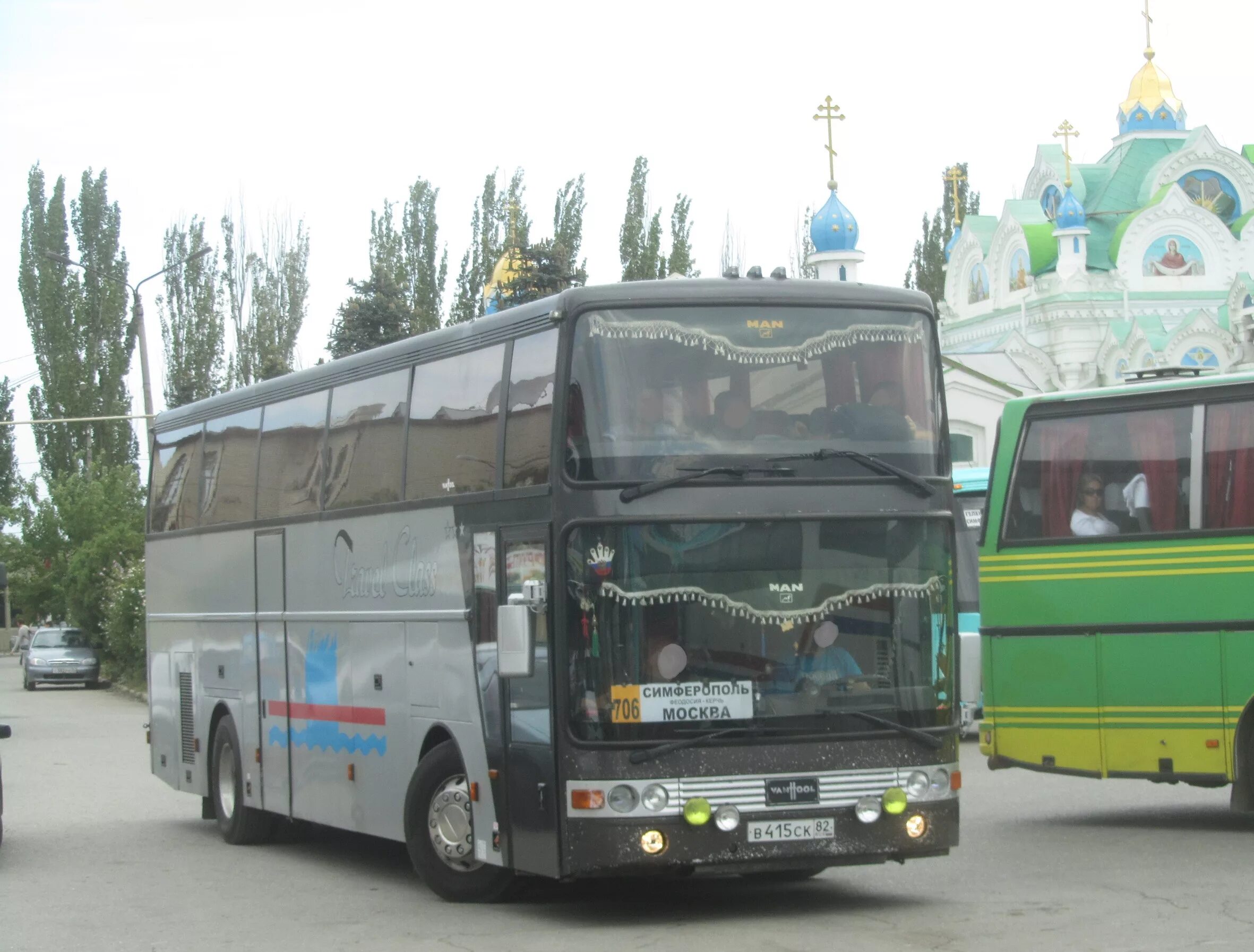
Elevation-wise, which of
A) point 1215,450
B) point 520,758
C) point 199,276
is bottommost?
point 520,758

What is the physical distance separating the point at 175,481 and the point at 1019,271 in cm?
5047

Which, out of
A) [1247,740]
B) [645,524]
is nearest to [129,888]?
[645,524]

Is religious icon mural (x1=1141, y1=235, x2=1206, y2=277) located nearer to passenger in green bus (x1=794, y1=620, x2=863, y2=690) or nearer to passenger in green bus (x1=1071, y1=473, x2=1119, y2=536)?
passenger in green bus (x1=1071, y1=473, x2=1119, y2=536)

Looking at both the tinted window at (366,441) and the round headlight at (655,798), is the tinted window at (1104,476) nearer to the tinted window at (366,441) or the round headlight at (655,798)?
the tinted window at (366,441)

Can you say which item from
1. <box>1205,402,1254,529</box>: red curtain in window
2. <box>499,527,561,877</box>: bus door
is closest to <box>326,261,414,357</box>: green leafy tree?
<box>1205,402,1254,529</box>: red curtain in window

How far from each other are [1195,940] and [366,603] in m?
5.46

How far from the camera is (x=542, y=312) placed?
9.82m

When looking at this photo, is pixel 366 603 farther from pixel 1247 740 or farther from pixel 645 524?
pixel 1247 740

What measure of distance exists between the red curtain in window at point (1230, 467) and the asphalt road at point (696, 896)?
217 centimetres

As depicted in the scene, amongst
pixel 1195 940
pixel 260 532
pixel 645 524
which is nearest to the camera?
pixel 1195 940

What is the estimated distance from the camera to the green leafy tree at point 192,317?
2232 inches

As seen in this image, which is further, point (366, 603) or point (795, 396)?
point (366, 603)

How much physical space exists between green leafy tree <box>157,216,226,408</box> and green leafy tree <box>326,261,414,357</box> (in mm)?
16270

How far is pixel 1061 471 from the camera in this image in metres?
13.9
